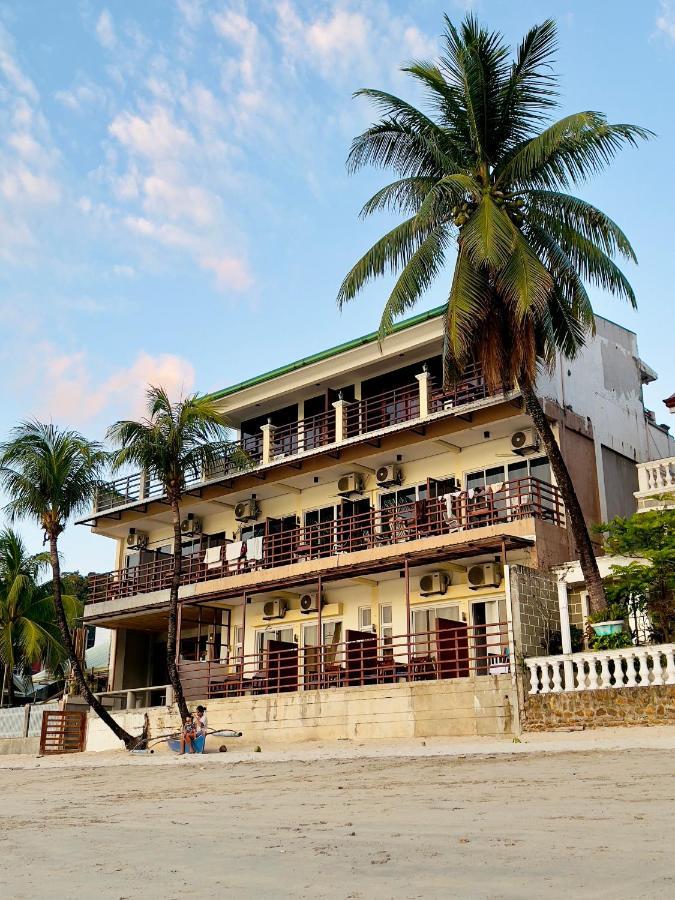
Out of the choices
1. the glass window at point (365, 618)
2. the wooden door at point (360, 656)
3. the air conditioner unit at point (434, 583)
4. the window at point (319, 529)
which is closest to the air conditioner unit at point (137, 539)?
the window at point (319, 529)

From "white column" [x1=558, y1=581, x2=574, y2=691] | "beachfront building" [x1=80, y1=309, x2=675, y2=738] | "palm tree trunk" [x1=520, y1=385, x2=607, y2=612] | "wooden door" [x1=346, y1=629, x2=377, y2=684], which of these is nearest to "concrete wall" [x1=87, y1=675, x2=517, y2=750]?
"beachfront building" [x1=80, y1=309, x2=675, y2=738]

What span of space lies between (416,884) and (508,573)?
1400 centimetres

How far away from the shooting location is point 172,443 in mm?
24453

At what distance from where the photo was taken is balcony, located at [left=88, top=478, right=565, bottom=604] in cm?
2350

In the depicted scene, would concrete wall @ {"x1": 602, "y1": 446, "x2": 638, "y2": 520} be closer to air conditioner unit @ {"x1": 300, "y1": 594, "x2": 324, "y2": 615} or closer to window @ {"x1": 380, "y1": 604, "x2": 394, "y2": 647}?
window @ {"x1": 380, "y1": 604, "x2": 394, "y2": 647}

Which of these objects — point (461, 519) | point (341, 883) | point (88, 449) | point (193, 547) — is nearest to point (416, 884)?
point (341, 883)

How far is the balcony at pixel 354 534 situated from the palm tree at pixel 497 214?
130 inches

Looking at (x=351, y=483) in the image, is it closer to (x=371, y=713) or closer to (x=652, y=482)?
(x=652, y=482)

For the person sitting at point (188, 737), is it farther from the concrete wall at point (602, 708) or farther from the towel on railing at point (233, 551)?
the towel on railing at point (233, 551)

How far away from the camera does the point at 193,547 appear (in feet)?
108

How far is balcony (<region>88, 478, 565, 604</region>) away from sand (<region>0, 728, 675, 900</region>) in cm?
812

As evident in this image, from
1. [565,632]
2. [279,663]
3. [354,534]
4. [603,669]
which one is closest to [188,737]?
[279,663]

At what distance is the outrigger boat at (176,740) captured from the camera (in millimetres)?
21430

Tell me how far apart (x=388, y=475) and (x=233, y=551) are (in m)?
5.10
